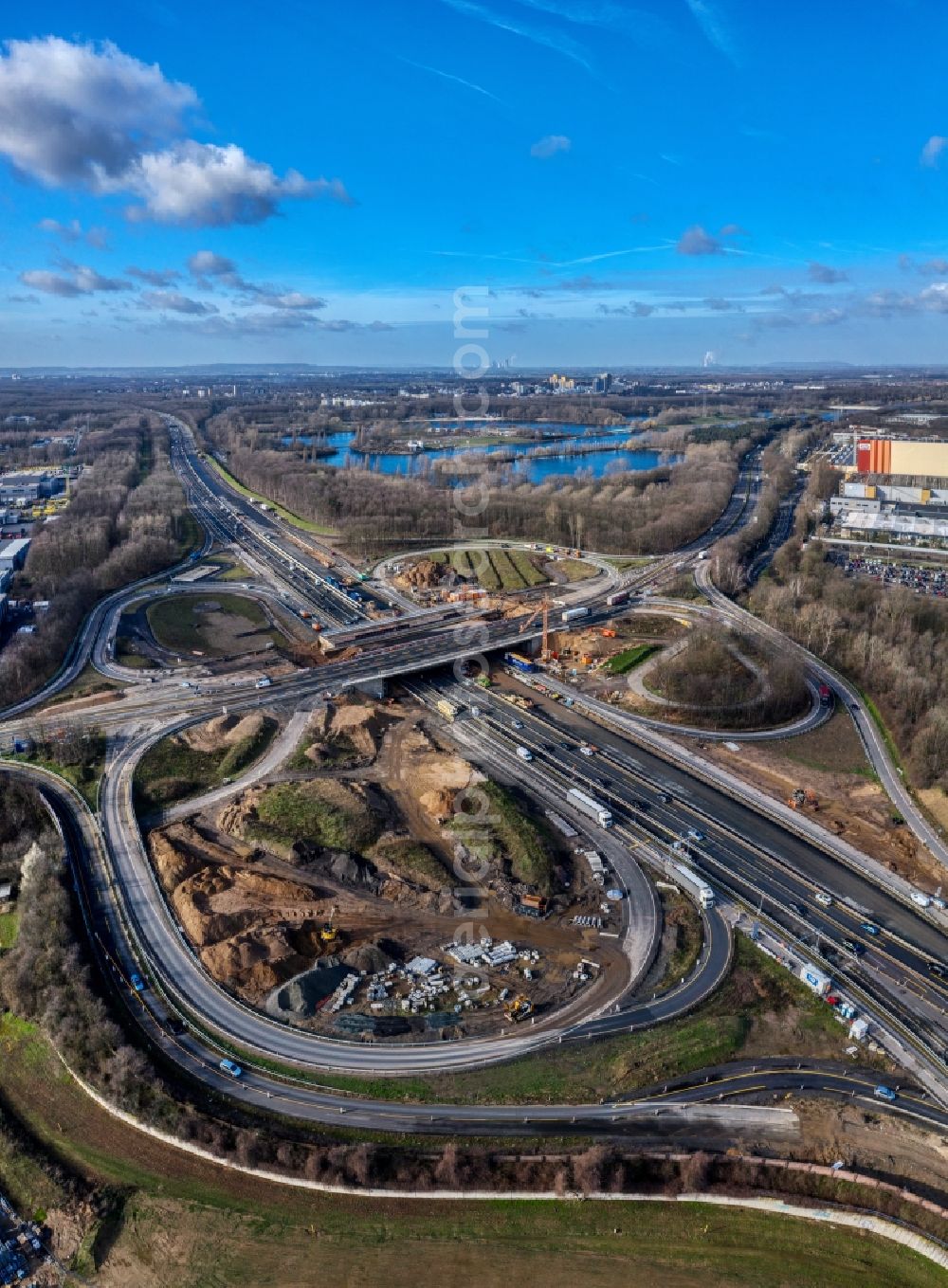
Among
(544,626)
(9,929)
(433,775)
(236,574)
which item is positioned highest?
(236,574)

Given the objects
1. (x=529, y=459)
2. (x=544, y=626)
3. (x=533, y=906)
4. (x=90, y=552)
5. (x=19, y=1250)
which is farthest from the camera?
(x=529, y=459)

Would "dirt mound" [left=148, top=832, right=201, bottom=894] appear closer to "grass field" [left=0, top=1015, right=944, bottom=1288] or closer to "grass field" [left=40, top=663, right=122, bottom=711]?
"grass field" [left=0, top=1015, right=944, bottom=1288]

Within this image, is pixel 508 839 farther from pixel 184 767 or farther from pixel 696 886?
pixel 184 767

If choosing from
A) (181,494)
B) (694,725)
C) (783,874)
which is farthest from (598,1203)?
(181,494)

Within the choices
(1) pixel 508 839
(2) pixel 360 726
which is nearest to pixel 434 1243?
(1) pixel 508 839

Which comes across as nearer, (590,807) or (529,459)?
(590,807)

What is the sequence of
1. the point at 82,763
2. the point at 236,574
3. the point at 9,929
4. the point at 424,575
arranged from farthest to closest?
the point at 236,574
the point at 424,575
the point at 82,763
the point at 9,929

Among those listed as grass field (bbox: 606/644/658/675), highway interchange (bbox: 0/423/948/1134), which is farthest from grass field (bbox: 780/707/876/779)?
grass field (bbox: 606/644/658/675)
